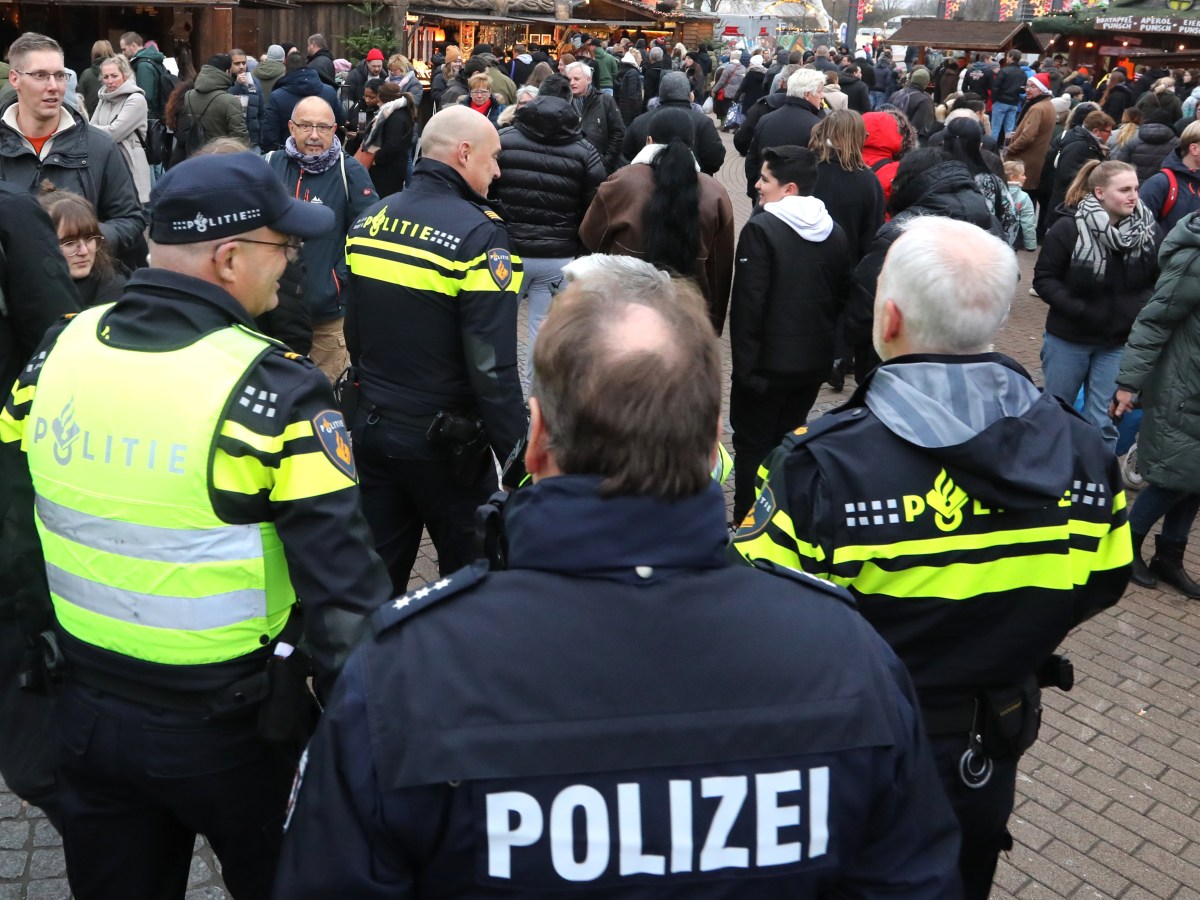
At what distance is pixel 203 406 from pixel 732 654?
1.19m

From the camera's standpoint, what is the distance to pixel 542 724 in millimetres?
1418

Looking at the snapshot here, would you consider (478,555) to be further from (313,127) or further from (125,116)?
(125,116)

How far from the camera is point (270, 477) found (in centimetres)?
222

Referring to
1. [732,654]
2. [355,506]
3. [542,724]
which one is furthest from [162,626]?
[732,654]

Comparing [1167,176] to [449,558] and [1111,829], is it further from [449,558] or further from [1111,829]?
[449,558]

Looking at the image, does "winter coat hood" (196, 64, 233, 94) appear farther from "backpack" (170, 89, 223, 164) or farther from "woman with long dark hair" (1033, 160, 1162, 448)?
"woman with long dark hair" (1033, 160, 1162, 448)

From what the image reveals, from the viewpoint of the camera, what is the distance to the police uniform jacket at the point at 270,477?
7.19ft

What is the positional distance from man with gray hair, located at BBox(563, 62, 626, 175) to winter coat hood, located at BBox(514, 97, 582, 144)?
195 inches

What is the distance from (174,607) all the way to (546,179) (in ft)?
15.7

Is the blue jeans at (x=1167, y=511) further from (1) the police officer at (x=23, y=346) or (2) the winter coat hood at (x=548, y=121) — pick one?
(1) the police officer at (x=23, y=346)

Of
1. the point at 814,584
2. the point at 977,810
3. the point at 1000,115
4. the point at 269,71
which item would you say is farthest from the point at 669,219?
the point at 1000,115

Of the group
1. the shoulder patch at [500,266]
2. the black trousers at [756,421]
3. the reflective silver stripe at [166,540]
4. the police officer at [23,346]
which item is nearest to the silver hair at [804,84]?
the black trousers at [756,421]

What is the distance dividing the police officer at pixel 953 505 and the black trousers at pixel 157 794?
3.66ft

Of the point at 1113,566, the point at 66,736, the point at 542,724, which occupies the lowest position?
the point at 66,736
